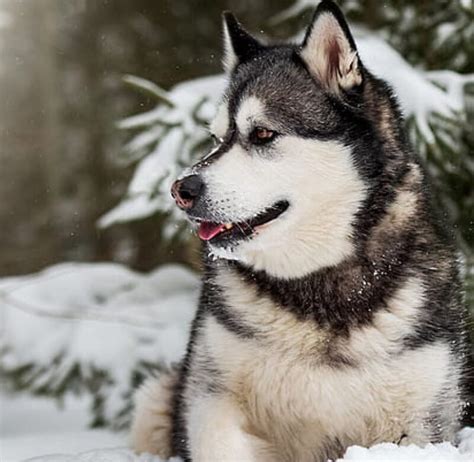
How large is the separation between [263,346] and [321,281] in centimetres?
31

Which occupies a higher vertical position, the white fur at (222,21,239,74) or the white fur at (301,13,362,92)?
the white fur at (301,13,362,92)

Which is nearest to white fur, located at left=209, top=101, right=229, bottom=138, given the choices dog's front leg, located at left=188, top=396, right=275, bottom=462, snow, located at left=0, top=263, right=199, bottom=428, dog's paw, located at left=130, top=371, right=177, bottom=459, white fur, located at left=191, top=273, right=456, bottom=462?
white fur, located at left=191, top=273, right=456, bottom=462

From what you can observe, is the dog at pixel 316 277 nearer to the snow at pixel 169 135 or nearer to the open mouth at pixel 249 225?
the open mouth at pixel 249 225

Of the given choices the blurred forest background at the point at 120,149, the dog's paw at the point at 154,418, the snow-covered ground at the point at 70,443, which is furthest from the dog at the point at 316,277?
the blurred forest background at the point at 120,149

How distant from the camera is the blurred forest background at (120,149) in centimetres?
658

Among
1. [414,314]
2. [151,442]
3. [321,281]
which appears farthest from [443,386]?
[151,442]

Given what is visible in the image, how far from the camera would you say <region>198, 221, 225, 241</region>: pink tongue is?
3.60 meters

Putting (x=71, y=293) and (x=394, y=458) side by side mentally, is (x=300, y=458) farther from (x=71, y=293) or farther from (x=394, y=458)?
(x=71, y=293)

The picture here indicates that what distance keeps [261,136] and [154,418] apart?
4.55 feet

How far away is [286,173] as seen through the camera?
139 inches

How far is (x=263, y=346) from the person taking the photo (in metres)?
3.60

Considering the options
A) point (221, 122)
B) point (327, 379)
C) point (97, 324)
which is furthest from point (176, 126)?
point (327, 379)

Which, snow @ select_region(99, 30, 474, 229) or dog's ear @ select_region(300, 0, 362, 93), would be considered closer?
dog's ear @ select_region(300, 0, 362, 93)

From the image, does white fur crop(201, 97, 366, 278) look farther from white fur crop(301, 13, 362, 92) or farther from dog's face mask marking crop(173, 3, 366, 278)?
white fur crop(301, 13, 362, 92)
